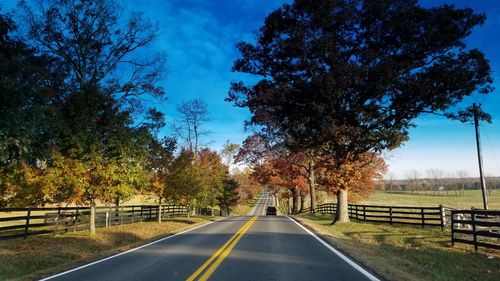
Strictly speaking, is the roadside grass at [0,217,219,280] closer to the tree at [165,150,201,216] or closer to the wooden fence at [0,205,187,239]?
the wooden fence at [0,205,187,239]

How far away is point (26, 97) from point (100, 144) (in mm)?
5471

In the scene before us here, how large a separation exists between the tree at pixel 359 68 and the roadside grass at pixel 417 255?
490 centimetres

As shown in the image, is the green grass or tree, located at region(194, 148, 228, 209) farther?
the green grass

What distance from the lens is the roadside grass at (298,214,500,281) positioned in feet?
31.6

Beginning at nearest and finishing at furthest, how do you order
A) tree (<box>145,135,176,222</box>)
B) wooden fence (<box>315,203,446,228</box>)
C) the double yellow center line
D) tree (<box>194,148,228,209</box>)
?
the double yellow center line < wooden fence (<box>315,203,446,228</box>) < tree (<box>145,135,176,222</box>) < tree (<box>194,148,228,209</box>)

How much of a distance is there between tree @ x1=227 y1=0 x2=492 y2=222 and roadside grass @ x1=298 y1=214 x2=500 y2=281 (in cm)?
490

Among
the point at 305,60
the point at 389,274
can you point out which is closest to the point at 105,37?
the point at 305,60

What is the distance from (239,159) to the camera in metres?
45.9

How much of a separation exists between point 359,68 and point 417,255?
9172 mm

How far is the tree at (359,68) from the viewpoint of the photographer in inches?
735

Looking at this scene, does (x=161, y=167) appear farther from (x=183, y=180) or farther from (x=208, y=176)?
(x=208, y=176)

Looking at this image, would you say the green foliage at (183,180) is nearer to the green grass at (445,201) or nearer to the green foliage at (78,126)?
the green foliage at (78,126)

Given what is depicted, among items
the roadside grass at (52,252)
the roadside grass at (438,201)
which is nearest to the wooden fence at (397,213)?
the roadside grass at (438,201)

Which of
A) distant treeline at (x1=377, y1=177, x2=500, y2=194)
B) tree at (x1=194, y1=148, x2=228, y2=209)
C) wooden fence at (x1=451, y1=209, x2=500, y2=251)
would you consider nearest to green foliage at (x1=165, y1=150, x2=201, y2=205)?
tree at (x1=194, y1=148, x2=228, y2=209)
